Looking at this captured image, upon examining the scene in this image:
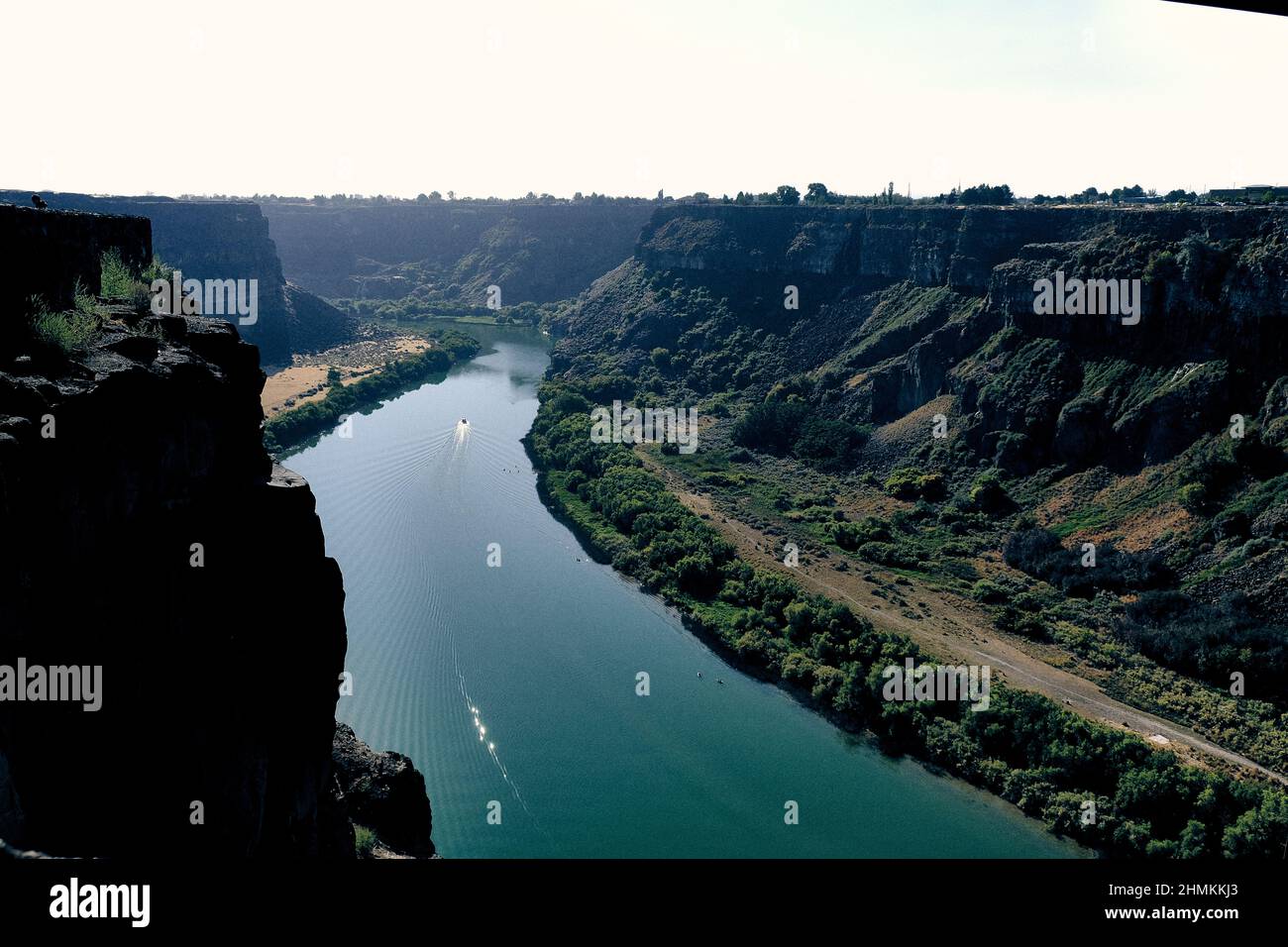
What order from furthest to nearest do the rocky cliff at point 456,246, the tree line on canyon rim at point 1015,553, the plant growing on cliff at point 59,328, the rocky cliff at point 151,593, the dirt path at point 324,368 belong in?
the rocky cliff at point 456,246 < the dirt path at point 324,368 < the tree line on canyon rim at point 1015,553 < the plant growing on cliff at point 59,328 < the rocky cliff at point 151,593

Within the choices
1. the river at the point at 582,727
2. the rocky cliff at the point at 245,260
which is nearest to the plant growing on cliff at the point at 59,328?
the river at the point at 582,727

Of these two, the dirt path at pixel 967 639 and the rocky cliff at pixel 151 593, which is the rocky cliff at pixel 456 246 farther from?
the rocky cliff at pixel 151 593

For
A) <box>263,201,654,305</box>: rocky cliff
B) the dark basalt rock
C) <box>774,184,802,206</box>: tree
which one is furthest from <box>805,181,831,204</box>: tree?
the dark basalt rock

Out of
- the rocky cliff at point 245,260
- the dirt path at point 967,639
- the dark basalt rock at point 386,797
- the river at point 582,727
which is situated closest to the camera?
the dark basalt rock at point 386,797

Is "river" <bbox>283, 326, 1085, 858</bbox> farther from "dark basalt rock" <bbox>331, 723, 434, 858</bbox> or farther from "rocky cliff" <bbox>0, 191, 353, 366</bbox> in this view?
"rocky cliff" <bbox>0, 191, 353, 366</bbox>

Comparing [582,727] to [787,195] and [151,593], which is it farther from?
[787,195]

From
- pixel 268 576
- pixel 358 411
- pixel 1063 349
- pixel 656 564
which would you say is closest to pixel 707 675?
pixel 656 564

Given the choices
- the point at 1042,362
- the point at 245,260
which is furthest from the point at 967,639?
the point at 245,260
